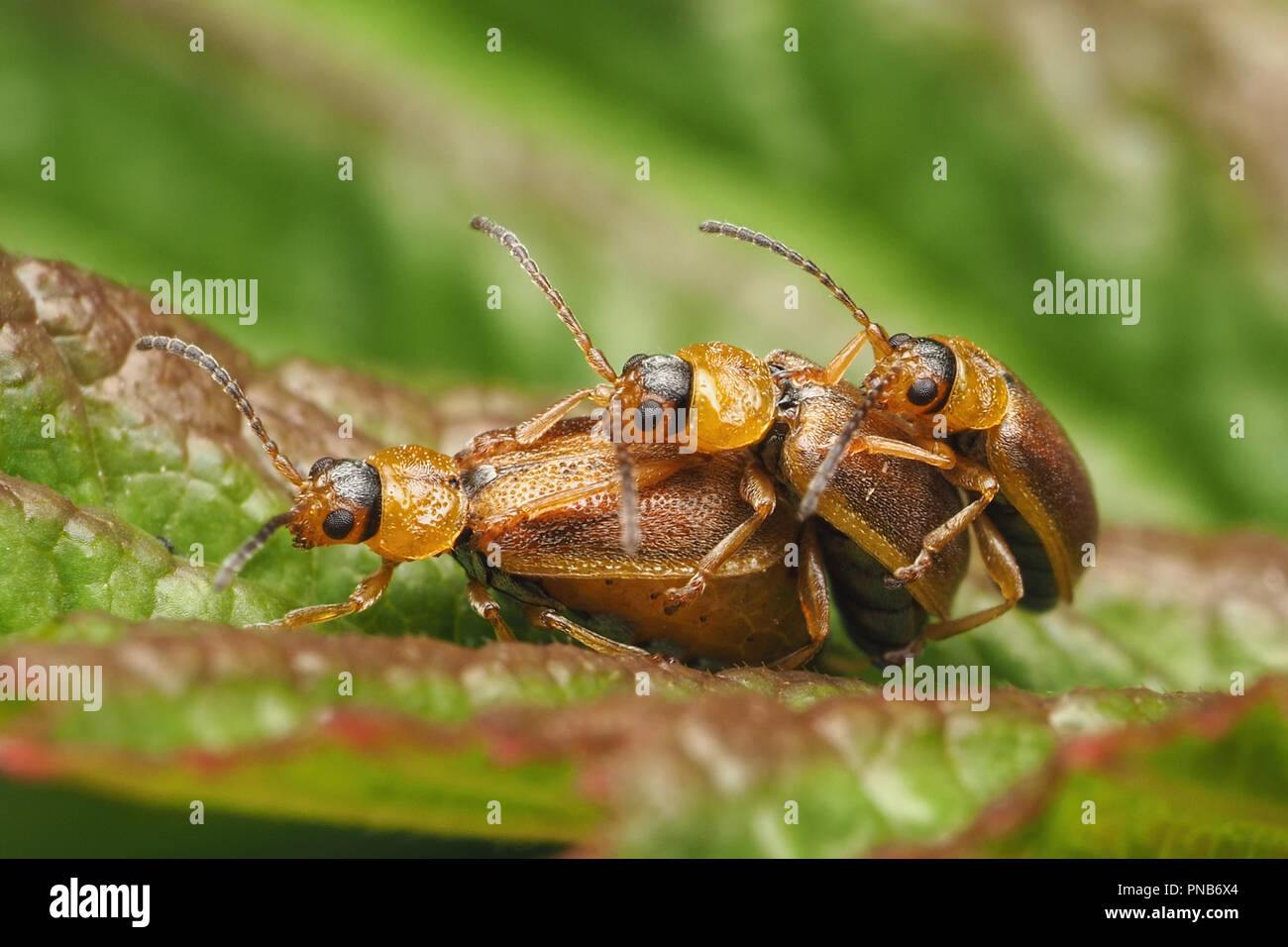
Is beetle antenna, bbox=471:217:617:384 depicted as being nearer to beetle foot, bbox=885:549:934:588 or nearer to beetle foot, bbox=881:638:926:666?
beetle foot, bbox=885:549:934:588

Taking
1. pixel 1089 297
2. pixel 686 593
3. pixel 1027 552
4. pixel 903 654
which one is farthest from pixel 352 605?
pixel 1089 297

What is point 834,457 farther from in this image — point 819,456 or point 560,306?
point 560,306

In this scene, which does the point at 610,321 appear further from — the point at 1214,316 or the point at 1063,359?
the point at 1214,316

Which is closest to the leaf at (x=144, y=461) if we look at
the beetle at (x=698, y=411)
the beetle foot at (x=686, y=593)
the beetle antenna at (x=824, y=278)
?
the beetle foot at (x=686, y=593)

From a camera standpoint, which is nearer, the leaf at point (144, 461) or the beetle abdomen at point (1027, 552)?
the leaf at point (144, 461)

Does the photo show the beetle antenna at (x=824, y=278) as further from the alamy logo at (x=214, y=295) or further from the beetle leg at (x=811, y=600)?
the alamy logo at (x=214, y=295)

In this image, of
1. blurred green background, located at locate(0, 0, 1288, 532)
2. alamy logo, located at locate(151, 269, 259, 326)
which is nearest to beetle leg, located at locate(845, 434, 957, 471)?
blurred green background, located at locate(0, 0, 1288, 532)

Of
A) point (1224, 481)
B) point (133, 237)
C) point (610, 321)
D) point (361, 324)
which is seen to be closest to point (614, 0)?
point (610, 321)
